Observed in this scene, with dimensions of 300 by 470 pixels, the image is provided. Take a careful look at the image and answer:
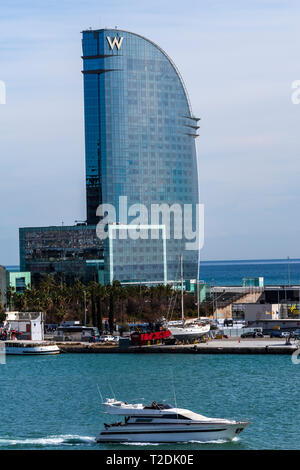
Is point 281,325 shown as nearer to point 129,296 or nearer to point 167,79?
point 129,296

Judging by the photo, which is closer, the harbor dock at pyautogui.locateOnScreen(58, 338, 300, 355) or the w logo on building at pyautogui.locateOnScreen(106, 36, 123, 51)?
the harbor dock at pyautogui.locateOnScreen(58, 338, 300, 355)

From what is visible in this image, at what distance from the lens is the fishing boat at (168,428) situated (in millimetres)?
43969

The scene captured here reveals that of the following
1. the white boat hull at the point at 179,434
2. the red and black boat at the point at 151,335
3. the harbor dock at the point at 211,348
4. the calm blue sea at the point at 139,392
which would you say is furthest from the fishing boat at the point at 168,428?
the red and black boat at the point at 151,335

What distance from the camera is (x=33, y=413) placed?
178ft

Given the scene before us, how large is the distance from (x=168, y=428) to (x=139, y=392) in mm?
19077

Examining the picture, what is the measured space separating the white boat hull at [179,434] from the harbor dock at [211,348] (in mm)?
45421

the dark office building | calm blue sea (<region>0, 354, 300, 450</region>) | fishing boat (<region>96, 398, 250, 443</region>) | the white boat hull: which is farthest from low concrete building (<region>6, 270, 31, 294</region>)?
the white boat hull

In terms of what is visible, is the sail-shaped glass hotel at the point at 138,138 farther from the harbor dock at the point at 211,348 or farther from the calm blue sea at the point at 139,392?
the calm blue sea at the point at 139,392

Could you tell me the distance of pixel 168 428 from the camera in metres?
44.2

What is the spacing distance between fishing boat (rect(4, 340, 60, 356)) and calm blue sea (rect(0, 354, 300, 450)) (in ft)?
8.15

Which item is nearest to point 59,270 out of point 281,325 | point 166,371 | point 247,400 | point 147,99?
point 147,99

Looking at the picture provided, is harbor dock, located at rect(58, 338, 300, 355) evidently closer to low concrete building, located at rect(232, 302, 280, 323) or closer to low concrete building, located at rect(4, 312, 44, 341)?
low concrete building, located at rect(4, 312, 44, 341)

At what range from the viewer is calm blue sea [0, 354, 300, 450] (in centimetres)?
4559

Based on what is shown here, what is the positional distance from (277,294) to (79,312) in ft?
102
